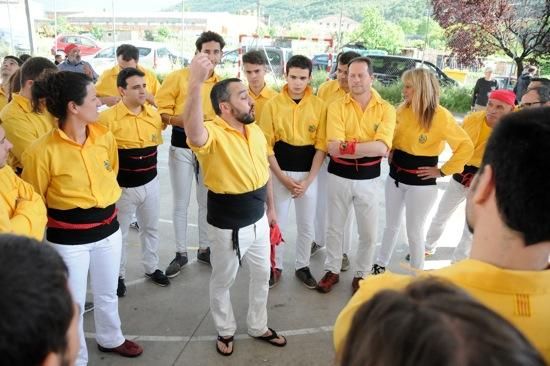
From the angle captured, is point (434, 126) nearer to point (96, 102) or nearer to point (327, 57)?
point (96, 102)

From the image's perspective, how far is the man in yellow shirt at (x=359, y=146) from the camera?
11.1ft

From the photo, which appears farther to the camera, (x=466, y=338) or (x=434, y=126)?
(x=434, y=126)

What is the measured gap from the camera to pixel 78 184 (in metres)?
2.45

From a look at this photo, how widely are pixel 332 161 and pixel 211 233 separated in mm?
1275

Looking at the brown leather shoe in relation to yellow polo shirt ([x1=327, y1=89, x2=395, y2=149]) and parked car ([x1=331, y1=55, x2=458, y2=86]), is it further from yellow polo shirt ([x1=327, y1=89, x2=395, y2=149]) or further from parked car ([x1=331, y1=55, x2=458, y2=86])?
parked car ([x1=331, y1=55, x2=458, y2=86])

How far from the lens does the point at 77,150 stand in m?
2.48

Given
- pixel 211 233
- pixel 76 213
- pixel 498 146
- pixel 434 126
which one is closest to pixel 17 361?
pixel 498 146

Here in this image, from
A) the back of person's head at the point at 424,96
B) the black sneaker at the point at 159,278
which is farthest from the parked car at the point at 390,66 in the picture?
the black sneaker at the point at 159,278

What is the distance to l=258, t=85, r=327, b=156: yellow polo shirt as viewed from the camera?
3617mm

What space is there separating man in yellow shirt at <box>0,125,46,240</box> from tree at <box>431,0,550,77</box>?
40.3 ft

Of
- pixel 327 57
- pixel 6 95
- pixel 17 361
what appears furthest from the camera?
pixel 327 57

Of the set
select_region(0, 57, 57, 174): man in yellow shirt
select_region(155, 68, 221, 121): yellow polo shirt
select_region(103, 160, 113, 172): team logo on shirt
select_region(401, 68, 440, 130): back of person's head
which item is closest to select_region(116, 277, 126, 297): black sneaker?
select_region(0, 57, 57, 174): man in yellow shirt

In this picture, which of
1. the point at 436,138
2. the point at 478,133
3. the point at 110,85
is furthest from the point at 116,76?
the point at 478,133

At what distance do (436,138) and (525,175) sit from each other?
2.63 meters
